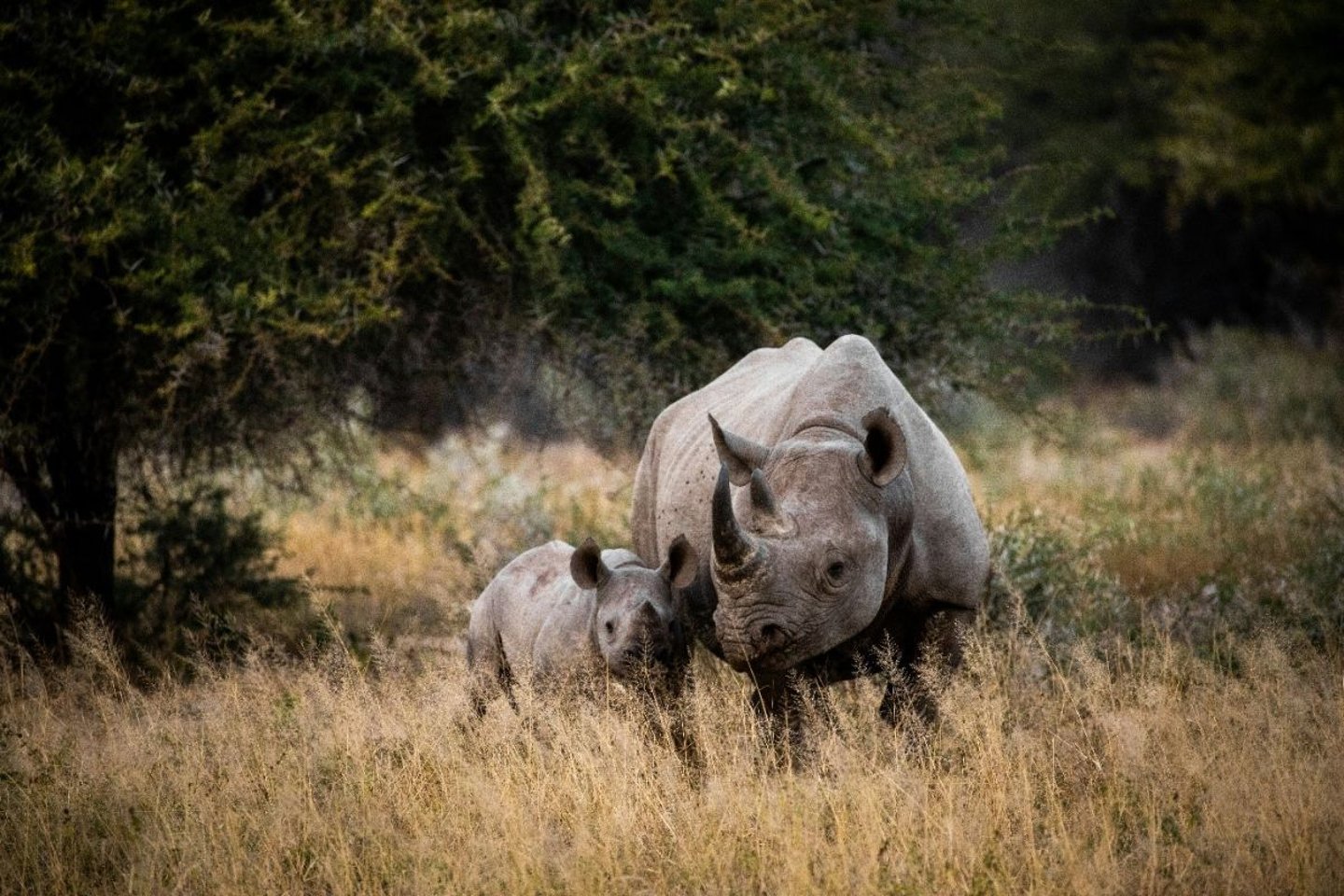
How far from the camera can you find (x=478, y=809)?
17.7ft

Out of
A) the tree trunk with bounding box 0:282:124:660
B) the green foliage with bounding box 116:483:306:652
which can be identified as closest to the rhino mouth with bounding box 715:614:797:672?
the tree trunk with bounding box 0:282:124:660

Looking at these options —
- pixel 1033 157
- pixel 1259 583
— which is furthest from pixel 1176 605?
pixel 1033 157

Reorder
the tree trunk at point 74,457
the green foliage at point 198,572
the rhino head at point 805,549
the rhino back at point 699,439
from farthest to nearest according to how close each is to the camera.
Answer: the green foliage at point 198,572, the tree trunk at point 74,457, the rhino back at point 699,439, the rhino head at point 805,549

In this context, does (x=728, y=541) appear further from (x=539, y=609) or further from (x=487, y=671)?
(x=487, y=671)

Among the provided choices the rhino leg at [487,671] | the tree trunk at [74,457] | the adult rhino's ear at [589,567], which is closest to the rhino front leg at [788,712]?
the adult rhino's ear at [589,567]

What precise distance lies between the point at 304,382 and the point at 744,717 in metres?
3.98

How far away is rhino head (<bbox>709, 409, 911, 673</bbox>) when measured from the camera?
5.50 meters

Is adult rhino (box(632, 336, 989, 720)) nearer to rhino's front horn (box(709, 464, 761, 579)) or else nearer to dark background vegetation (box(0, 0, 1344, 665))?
rhino's front horn (box(709, 464, 761, 579))

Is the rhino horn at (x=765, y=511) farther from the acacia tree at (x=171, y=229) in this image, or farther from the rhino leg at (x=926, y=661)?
the acacia tree at (x=171, y=229)

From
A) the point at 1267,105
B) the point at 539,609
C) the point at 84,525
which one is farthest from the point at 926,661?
the point at 1267,105

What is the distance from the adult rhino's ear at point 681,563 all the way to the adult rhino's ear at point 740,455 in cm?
40

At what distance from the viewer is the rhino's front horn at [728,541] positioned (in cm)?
535

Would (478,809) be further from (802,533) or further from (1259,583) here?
(1259,583)

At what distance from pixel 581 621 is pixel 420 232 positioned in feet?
10.1
